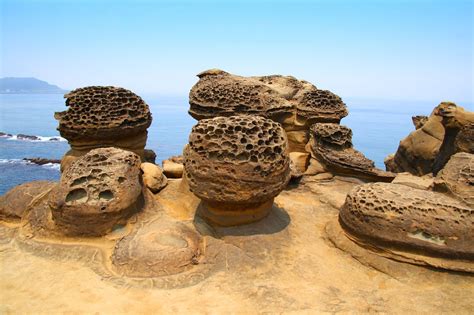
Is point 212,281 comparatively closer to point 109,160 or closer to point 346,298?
point 346,298

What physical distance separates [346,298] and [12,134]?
28489 mm

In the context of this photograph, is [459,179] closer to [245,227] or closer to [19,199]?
[245,227]

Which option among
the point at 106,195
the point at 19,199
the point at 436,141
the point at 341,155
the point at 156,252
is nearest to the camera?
the point at 156,252

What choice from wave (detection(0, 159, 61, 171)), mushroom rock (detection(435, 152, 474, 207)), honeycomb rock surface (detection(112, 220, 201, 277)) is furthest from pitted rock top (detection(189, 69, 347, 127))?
wave (detection(0, 159, 61, 171))

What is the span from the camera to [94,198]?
14.8ft

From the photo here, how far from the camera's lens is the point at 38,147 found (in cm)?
2338

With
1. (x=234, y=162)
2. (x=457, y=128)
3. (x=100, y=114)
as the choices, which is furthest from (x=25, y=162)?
(x=457, y=128)

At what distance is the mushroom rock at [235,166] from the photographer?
4.38 m

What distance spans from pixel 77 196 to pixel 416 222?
4.05m

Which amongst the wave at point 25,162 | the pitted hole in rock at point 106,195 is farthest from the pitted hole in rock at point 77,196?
the wave at point 25,162

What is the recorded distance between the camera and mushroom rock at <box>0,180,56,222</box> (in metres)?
5.05

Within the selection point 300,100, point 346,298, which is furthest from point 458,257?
point 300,100

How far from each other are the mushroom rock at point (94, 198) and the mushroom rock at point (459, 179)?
3.98 metres

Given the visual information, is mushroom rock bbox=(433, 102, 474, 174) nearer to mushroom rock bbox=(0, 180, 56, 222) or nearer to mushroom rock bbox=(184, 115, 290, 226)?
mushroom rock bbox=(184, 115, 290, 226)
